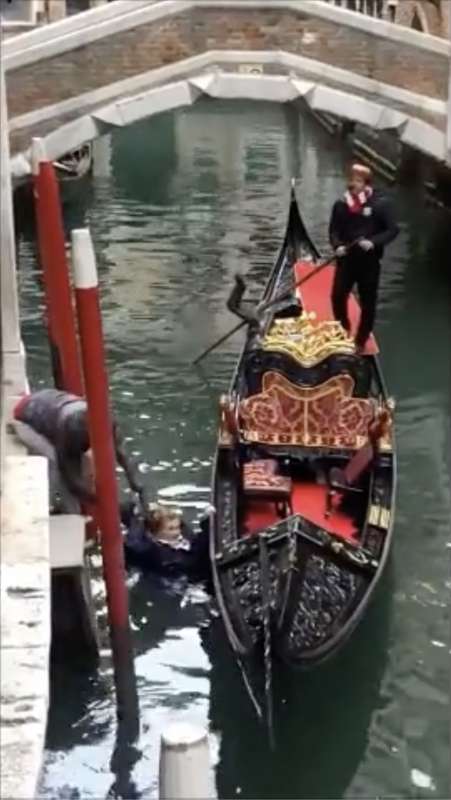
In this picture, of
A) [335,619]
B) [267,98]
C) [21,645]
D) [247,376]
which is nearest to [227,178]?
[267,98]

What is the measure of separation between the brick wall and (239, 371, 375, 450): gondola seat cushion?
1635mm

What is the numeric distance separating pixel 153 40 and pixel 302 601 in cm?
231

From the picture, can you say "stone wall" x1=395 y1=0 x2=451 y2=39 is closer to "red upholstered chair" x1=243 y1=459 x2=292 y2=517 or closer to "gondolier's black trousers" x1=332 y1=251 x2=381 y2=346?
"gondolier's black trousers" x1=332 y1=251 x2=381 y2=346

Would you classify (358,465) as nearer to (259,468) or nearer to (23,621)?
(259,468)

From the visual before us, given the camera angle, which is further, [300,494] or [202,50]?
[202,50]

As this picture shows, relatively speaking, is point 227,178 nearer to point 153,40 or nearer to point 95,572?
point 153,40

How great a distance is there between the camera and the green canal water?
212cm

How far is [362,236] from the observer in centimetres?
316

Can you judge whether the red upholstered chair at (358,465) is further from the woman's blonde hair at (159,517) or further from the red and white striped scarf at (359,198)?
the red and white striped scarf at (359,198)

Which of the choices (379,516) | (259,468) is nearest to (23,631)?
(379,516)

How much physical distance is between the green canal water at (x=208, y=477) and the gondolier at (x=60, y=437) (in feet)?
1.06

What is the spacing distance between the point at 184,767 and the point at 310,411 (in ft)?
6.44

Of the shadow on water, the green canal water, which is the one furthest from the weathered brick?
the shadow on water

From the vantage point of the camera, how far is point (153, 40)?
157 inches
